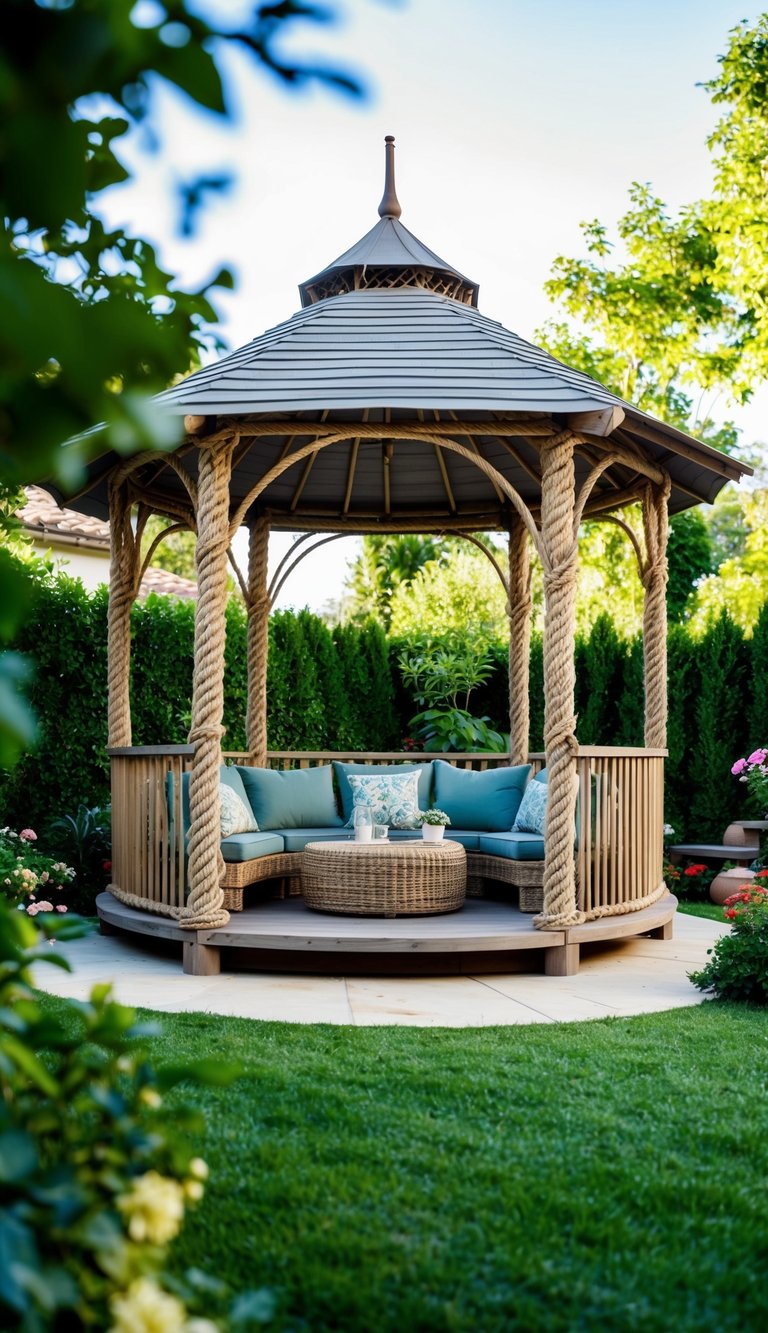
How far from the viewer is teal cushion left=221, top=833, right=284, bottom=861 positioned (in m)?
7.32

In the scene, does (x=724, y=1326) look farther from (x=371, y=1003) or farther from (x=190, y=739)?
(x=190, y=739)

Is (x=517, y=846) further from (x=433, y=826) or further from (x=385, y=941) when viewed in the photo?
(x=385, y=941)

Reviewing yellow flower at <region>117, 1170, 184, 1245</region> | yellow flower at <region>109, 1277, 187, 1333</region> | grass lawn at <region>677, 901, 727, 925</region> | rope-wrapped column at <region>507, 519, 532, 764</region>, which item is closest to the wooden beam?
rope-wrapped column at <region>507, 519, 532, 764</region>

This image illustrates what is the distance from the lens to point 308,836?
8.55 m

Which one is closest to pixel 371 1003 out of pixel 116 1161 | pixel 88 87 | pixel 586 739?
pixel 116 1161

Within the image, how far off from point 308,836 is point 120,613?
2.14m

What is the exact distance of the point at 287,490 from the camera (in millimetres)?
10227

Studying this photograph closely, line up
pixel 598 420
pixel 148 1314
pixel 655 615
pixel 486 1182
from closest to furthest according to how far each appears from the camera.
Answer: pixel 148 1314 → pixel 486 1182 → pixel 598 420 → pixel 655 615

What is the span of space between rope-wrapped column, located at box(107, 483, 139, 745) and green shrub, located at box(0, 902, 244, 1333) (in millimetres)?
6375

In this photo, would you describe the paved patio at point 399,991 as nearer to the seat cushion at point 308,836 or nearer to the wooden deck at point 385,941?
the wooden deck at point 385,941

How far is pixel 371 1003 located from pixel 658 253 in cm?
1320

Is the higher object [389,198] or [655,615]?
[389,198]

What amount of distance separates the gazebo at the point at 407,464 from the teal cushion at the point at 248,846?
40 cm

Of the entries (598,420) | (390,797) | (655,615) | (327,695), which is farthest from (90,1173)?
(327,695)
